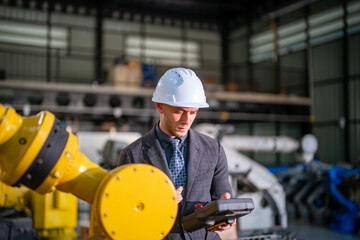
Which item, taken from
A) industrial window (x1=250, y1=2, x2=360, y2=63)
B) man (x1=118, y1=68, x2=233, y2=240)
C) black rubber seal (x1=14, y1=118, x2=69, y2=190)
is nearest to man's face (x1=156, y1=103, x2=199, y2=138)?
man (x1=118, y1=68, x2=233, y2=240)

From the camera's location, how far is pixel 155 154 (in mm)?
1872

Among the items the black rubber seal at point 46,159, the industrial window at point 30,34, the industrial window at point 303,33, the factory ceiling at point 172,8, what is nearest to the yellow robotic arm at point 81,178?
the black rubber seal at point 46,159

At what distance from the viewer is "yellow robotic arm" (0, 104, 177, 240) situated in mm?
1173

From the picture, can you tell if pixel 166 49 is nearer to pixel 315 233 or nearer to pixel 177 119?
pixel 315 233

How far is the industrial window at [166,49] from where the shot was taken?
52.6ft

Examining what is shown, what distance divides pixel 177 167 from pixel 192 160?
0.08 m

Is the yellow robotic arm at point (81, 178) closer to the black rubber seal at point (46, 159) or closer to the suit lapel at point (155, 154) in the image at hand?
the black rubber seal at point (46, 159)

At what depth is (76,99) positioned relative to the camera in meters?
10.8

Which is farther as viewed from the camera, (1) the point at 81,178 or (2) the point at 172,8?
(2) the point at 172,8

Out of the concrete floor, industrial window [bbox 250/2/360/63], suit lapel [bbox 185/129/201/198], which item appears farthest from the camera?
industrial window [bbox 250/2/360/63]

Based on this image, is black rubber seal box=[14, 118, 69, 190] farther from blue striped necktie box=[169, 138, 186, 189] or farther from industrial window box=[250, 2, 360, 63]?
industrial window box=[250, 2, 360, 63]

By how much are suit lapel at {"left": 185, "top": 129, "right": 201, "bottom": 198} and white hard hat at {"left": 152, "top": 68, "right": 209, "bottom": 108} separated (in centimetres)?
25

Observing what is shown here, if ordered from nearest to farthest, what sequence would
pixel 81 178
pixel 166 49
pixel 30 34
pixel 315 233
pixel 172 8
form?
pixel 81 178 → pixel 315 233 → pixel 30 34 → pixel 166 49 → pixel 172 8

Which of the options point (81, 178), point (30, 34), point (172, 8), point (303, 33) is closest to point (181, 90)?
point (81, 178)
